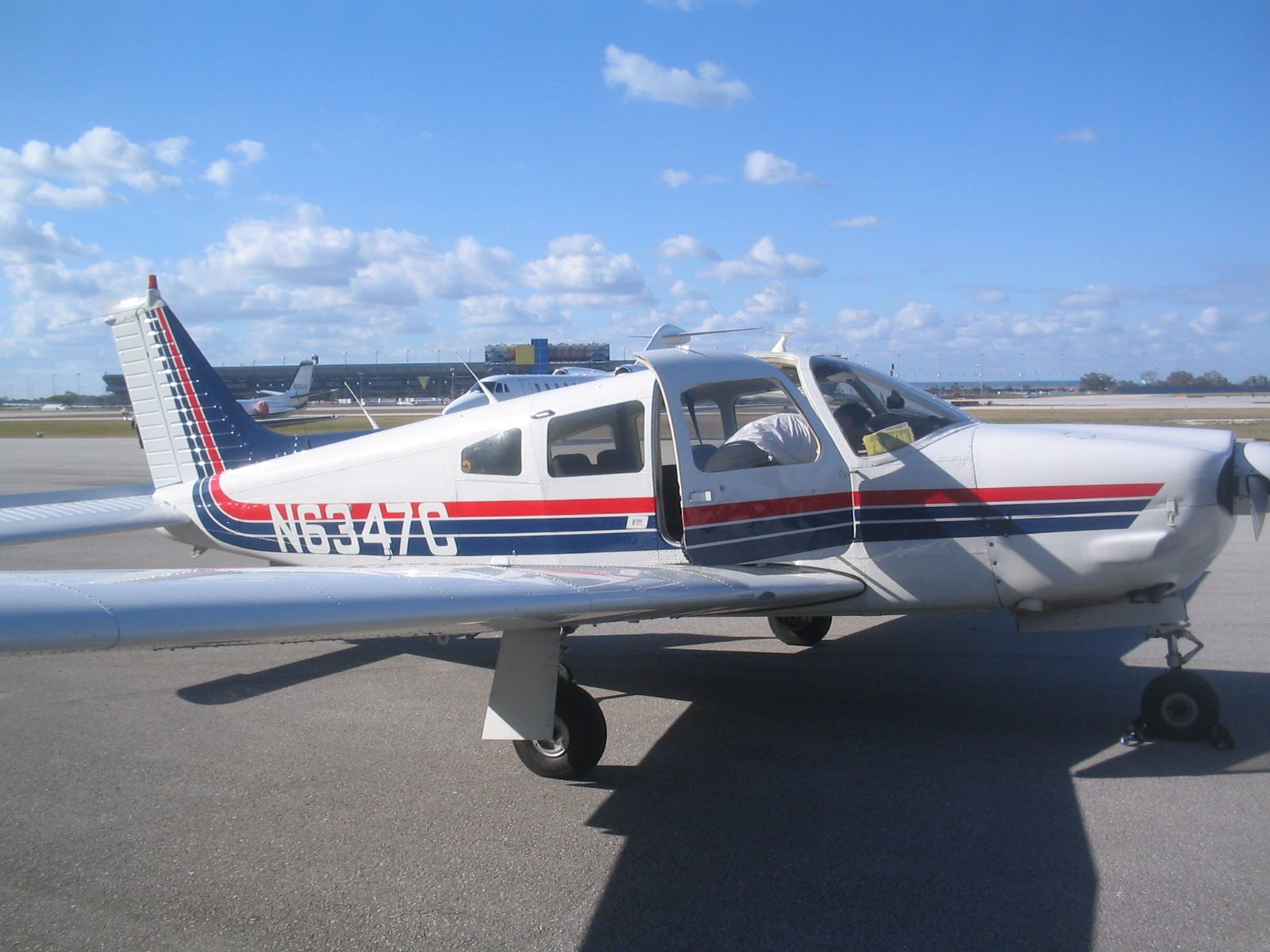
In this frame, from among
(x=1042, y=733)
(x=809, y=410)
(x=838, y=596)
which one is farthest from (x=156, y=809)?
(x=1042, y=733)

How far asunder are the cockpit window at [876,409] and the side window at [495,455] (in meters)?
1.88

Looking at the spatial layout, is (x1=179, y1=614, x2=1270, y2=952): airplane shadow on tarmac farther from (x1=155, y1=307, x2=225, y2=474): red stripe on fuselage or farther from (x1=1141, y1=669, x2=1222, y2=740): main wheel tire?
(x1=155, y1=307, x2=225, y2=474): red stripe on fuselage

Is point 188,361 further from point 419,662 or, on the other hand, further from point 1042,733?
point 1042,733

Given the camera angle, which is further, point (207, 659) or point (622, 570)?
point (207, 659)

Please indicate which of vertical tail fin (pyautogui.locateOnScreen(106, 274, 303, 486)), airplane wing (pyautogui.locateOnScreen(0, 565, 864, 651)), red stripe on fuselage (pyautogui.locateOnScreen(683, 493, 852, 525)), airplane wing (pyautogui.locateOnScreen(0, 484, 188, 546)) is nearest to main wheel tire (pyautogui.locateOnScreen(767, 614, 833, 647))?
airplane wing (pyautogui.locateOnScreen(0, 565, 864, 651))

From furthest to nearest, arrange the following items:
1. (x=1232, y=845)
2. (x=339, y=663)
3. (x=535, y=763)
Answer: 1. (x=339, y=663)
2. (x=535, y=763)
3. (x=1232, y=845)

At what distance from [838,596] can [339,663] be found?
13.3ft

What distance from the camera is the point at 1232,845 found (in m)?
3.74

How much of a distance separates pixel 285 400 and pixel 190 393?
145ft

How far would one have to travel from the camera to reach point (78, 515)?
21.7 feet

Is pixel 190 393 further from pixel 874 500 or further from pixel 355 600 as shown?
pixel 874 500

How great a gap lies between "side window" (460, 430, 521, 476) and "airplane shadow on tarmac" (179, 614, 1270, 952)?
1.71 meters

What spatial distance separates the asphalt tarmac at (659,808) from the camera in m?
3.34

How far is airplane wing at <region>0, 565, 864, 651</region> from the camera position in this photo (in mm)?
2742
